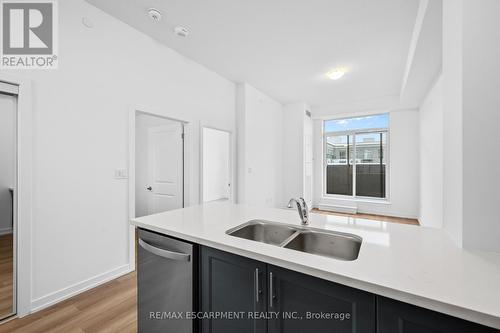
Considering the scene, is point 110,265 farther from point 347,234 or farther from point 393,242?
point 393,242

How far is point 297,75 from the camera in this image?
3949mm

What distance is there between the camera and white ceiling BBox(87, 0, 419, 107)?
224cm

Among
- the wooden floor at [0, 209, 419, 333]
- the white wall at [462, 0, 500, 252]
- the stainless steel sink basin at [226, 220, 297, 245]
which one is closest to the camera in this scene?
the white wall at [462, 0, 500, 252]

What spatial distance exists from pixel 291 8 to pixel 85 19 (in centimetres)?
209

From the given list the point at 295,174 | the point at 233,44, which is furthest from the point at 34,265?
the point at 295,174

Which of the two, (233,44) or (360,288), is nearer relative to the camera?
(360,288)

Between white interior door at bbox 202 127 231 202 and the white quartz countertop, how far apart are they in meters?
2.24

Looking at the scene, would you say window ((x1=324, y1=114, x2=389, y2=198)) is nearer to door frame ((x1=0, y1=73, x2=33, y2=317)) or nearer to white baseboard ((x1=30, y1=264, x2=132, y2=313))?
white baseboard ((x1=30, y1=264, x2=132, y2=313))

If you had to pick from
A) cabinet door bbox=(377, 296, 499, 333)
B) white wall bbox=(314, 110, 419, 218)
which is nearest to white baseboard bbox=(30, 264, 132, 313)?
cabinet door bbox=(377, 296, 499, 333)

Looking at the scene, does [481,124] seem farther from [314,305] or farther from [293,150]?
[293,150]

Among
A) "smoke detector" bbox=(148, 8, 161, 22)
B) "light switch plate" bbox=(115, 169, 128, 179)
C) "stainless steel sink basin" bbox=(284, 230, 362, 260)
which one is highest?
"smoke detector" bbox=(148, 8, 161, 22)

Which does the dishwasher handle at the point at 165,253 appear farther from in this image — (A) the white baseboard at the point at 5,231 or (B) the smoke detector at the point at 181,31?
(B) the smoke detector at the point at 181,31

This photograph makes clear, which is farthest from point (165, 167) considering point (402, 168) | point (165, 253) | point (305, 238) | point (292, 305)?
point (402, 168)

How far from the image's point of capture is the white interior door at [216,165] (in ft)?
12.2
